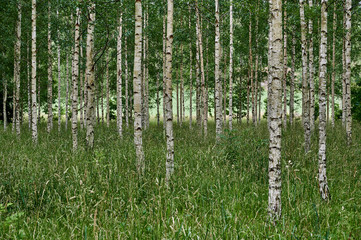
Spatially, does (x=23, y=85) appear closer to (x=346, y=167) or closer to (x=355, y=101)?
(x=346, y=167)

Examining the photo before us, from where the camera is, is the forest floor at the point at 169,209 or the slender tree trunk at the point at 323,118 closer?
the forest floor at the point at 169,209

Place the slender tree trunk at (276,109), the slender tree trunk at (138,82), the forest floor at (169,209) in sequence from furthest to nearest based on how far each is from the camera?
the slender tree trunk at (138,82) → the slender tree trunk at (276,109) → the forest floor at (169,209)

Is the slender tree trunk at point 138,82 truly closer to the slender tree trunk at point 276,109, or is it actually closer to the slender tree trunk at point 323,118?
the slender tree trunk at point 276,109

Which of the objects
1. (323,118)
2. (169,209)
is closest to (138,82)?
(169,209)

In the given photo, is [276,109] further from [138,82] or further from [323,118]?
[138,82]

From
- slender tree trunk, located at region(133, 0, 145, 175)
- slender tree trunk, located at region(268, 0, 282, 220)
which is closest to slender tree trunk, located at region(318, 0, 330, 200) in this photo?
slender tree trunk, located at region(268, 0, 282, 220)

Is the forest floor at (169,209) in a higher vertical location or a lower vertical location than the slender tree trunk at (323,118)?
lower

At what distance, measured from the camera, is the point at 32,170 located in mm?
5098

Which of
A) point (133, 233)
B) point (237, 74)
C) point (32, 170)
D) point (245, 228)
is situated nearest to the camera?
point (133, 233)

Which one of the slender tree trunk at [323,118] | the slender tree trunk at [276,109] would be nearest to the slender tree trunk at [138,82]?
the slender tree trunk at [276,109]

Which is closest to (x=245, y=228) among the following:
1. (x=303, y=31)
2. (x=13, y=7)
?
(x=303, y=31)

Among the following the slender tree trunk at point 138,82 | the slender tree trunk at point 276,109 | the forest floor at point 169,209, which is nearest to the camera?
the forest floor at point 169,209

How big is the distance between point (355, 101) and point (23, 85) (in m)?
24.7

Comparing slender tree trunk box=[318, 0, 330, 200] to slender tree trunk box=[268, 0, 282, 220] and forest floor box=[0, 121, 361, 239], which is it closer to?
forest floor box=[0, 121, 361, 239]
